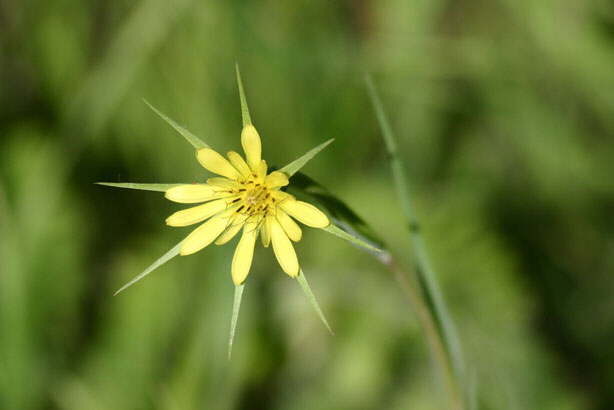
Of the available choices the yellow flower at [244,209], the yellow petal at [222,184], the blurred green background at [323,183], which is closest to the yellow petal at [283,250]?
the yellow flower at [244,209]

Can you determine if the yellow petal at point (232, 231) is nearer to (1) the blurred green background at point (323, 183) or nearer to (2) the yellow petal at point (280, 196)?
(2) the yellow petal at point (280, 196)

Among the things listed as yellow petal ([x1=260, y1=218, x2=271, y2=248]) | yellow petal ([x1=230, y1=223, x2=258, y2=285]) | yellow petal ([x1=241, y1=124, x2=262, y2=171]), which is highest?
yellow petal ([x1=241, y1=124, x2=262, y2=171])

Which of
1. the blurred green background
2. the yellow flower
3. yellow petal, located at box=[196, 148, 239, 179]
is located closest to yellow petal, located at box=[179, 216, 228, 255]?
the yellow flower

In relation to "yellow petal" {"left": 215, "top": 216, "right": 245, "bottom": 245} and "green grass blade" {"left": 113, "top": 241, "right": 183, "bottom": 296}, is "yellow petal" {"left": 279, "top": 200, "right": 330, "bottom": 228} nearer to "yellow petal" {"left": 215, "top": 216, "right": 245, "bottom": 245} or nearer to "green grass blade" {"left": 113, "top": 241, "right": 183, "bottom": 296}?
"yellow petal" {"left": 215, "top": 216, "right": 245, "bottom": 245}

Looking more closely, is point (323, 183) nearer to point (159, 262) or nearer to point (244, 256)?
point (244, 256)

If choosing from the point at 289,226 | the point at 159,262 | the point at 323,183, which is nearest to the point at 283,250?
the point at 289,226

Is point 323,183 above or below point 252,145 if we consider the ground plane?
above
